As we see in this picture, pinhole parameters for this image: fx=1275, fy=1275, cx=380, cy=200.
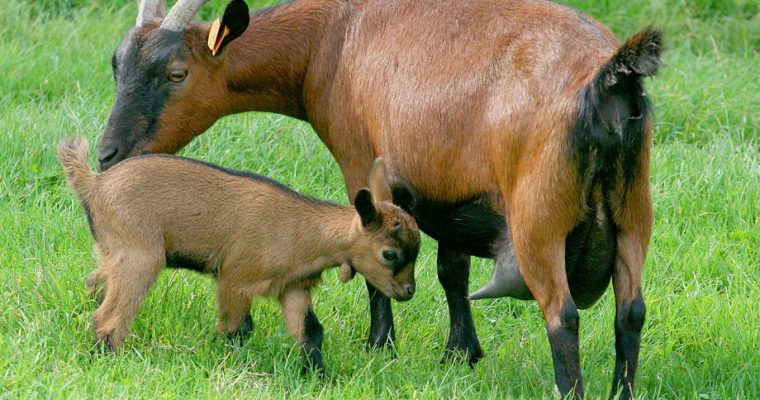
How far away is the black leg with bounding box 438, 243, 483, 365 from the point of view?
6.37 meters

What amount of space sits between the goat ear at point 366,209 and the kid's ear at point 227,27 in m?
1.23

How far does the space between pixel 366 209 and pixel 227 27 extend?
1.29 metres

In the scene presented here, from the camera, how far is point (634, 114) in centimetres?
505

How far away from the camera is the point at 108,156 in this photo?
6277mm

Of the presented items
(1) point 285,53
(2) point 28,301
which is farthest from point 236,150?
(2) point 28,301

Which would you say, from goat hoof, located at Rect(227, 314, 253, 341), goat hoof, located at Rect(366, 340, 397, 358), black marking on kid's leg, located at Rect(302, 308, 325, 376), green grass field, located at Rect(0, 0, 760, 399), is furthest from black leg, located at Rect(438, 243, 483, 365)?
goat hoof, located at Rect(227, 314, 253, 341)

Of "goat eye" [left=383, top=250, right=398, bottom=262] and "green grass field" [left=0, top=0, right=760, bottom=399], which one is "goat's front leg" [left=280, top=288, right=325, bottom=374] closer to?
"green grass field" [left=0, top=0, right=760, bottom=399]

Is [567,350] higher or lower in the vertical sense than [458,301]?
higher

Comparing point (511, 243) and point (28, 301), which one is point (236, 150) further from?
point (511, 243)

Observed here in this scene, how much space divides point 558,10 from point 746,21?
5947 mm

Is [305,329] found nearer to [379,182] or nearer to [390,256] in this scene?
[390,256]

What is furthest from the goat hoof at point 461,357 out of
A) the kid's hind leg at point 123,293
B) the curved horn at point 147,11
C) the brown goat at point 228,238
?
the curved horn at point 147,11

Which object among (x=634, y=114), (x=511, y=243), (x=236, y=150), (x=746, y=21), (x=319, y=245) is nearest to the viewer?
(x=634, y=114)

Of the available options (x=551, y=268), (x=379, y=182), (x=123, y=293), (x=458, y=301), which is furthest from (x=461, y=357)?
(x=123, y=293)
